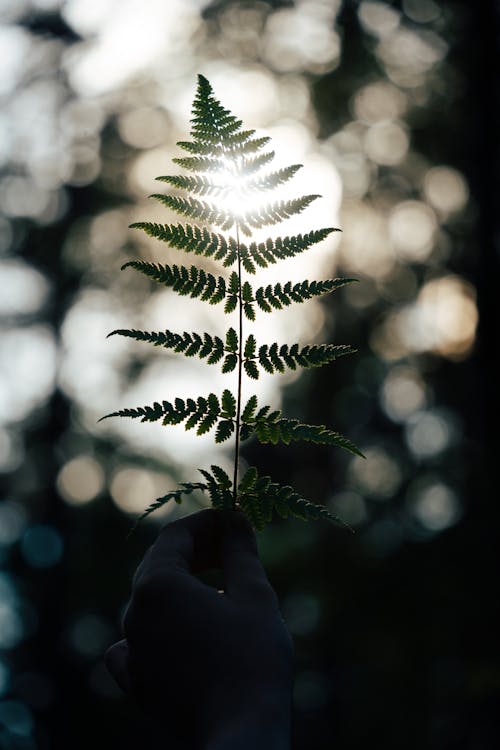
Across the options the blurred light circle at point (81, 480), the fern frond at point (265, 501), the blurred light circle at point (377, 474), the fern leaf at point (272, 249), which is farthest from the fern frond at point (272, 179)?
the blurred light circle at point (81, 480)

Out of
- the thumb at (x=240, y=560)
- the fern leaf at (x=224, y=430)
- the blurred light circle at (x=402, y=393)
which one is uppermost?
the fern leaf at (x=224, y=430)

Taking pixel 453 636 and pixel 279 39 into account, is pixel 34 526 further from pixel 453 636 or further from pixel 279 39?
pixel 279 39

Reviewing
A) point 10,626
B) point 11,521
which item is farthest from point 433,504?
point 10,626

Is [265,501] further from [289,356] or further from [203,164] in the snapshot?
[203,164]

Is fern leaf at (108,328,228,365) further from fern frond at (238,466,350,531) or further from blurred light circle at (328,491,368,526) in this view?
blurred light circle at (328,491,368,526)

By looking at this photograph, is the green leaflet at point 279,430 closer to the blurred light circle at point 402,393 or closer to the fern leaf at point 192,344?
the fern leaf at point 192,344

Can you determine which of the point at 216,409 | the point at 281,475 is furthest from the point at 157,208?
the point at 216,409
